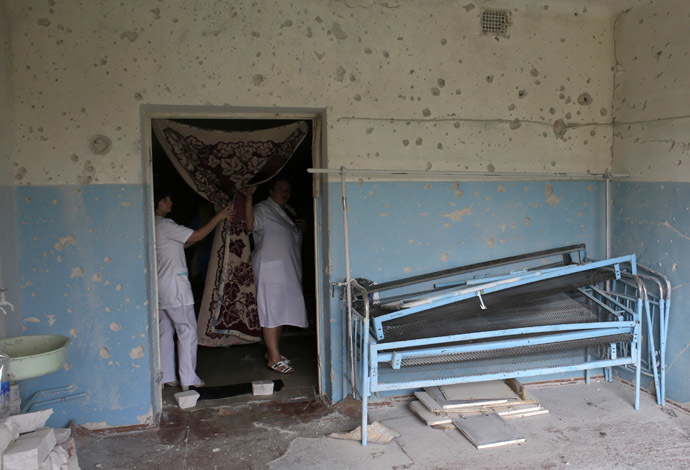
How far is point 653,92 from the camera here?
3.71m

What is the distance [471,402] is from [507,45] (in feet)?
7.85

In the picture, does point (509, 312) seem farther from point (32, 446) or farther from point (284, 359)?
point (32, 446)

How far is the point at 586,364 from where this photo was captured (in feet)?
11.3

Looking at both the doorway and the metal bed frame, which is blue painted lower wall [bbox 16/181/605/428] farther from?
the doorway

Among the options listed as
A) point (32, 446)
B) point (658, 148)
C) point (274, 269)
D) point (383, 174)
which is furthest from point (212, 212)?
point (658, 148)

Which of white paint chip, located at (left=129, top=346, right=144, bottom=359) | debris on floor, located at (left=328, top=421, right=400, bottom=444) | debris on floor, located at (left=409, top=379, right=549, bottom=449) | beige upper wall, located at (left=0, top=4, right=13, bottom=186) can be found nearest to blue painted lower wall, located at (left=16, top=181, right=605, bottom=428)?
white paint chip, located at (left=129, top=346, right=144, bottom=359)

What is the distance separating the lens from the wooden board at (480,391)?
356cm

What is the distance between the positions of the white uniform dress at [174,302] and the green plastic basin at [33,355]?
1074 millimetres

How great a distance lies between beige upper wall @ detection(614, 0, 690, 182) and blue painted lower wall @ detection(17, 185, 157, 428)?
330 centimetres

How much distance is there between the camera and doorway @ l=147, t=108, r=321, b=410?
404 centimetres

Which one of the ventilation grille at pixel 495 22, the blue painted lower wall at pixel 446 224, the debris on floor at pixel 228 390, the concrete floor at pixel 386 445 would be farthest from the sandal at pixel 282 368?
the ventilation grille at pixel 495 22

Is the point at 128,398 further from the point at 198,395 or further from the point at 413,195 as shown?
the point at 413,195

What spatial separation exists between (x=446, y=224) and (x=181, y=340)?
6.81 ft

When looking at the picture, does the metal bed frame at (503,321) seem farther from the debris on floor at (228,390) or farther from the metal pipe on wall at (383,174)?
the debris on floor at (228,390)
